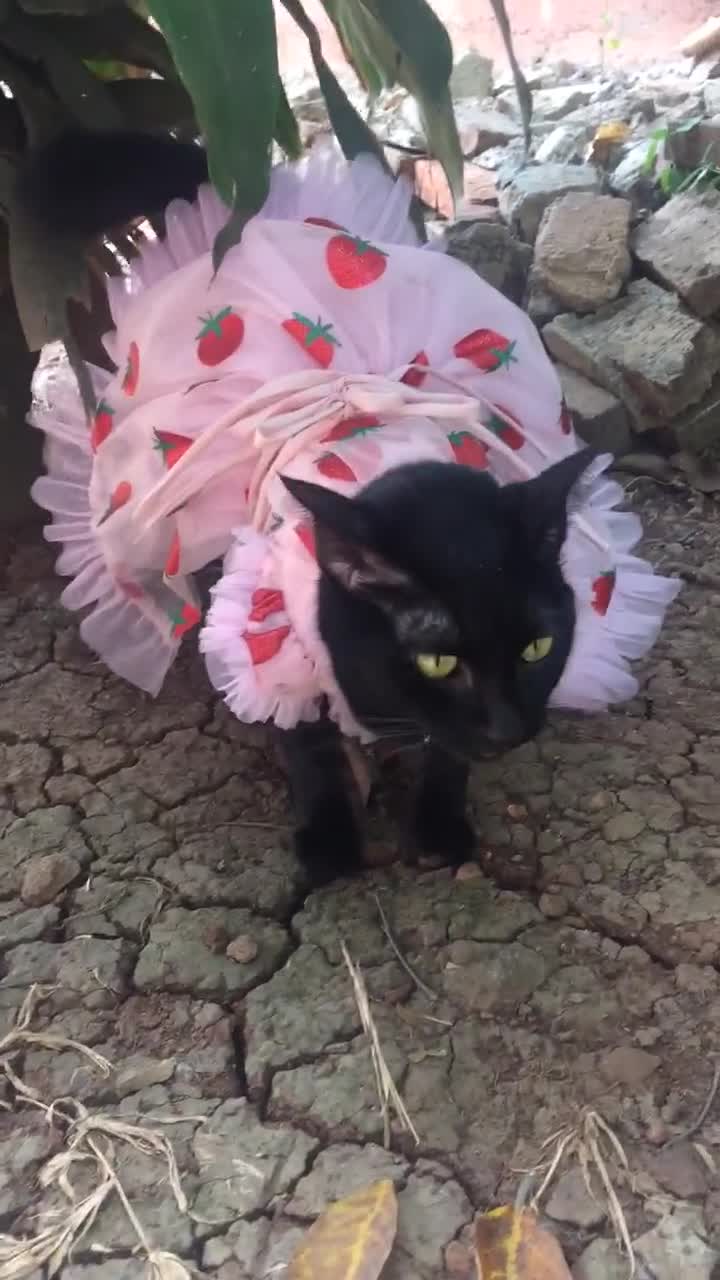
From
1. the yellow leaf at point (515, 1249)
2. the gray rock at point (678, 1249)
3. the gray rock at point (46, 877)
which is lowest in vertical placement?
the gray rock at point (678, 1249)

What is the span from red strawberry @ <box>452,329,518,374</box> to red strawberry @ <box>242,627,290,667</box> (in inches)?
13.9

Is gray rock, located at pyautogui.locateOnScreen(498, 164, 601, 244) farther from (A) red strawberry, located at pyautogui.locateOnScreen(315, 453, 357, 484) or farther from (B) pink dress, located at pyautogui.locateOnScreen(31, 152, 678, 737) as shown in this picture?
(A) red strawberry, located at pyautogui.locateOnScreen(315, 453, 357, 484)

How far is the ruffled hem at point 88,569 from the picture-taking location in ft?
3.88

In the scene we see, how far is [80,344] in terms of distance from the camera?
51.4 inches

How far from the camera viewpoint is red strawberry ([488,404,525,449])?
102 cm

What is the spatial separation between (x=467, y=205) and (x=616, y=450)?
1.48 ft

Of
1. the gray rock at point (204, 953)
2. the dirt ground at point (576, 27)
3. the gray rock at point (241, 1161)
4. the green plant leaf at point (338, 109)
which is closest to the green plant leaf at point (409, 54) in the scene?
the green plant leaf at point (338, 109)

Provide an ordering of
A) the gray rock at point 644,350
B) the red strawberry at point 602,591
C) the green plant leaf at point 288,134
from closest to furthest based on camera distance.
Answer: the red strawberry at point 602,591 < the green plant leaf at point 288,134 < the gray rock at point 644,350

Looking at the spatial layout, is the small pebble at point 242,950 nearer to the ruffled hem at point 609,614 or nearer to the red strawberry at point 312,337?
the ruffled hem at point 609,614

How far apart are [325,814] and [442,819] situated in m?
0.11

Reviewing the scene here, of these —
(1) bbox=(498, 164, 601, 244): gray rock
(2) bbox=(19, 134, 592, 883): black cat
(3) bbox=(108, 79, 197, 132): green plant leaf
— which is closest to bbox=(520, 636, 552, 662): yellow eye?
(2) bbox=(19, 134, 592, 883): black cat

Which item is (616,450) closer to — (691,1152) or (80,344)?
(80,344)

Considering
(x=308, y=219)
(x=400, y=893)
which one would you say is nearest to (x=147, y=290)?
(x=308, y=219)

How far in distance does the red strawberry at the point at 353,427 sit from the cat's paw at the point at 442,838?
359 mm
